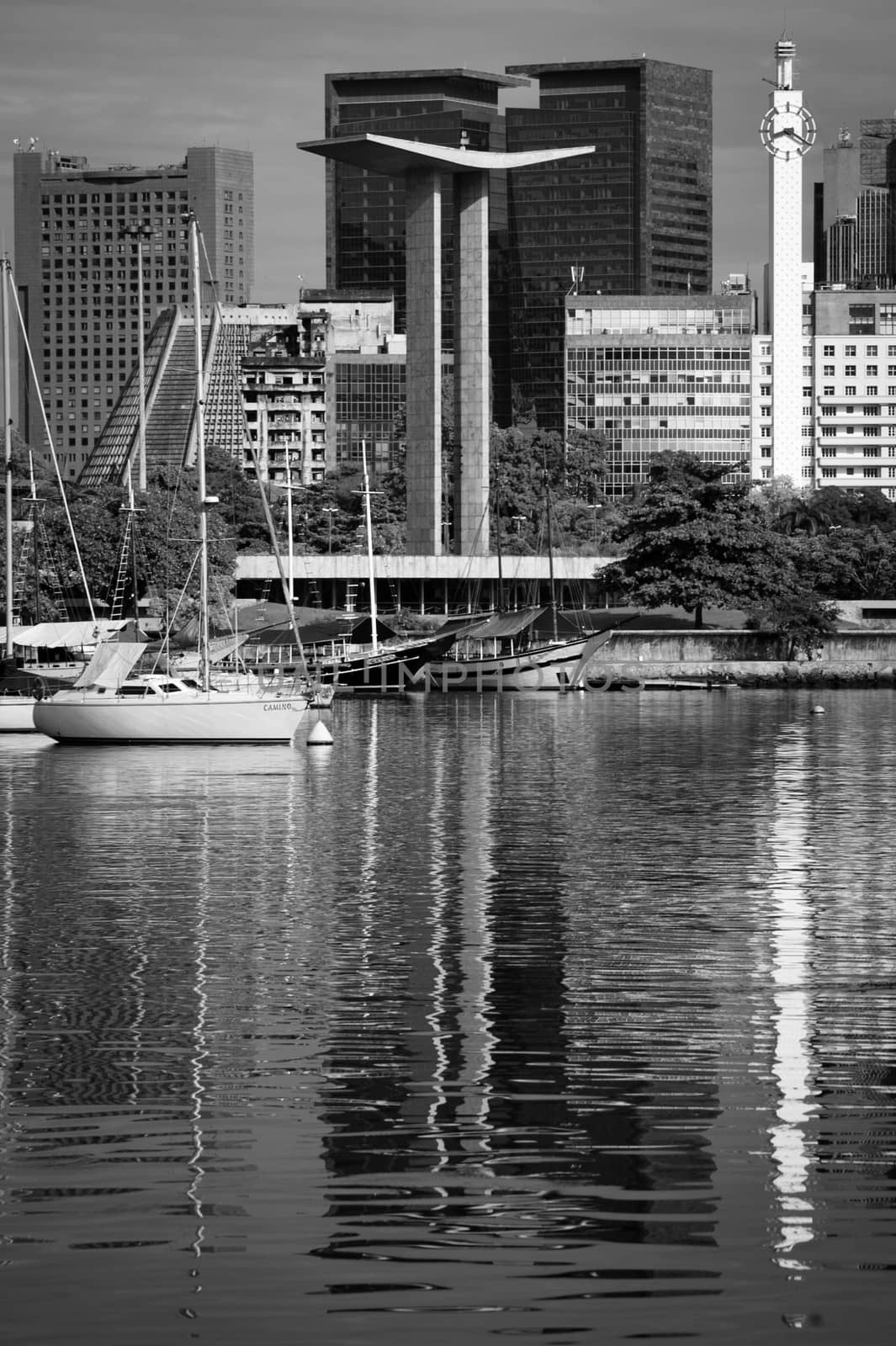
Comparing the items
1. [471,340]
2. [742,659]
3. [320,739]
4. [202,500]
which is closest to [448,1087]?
[202,500]

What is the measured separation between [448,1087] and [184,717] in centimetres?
4025

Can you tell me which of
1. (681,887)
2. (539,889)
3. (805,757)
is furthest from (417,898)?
(805,757)

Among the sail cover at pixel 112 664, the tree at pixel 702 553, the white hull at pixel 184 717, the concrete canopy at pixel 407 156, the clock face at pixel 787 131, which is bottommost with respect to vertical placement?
the white hull at pixel 184 717

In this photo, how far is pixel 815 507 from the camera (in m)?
146

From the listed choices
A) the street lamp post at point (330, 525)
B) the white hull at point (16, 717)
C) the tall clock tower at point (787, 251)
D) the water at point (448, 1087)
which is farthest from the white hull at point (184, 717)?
the tall clock tower at point (787, 251)

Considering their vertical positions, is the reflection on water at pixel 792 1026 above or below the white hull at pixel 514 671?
above

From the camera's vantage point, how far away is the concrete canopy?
130 m

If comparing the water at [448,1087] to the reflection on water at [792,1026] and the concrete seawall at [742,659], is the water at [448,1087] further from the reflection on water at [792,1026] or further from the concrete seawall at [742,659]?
the concrete seawall at [742,659]

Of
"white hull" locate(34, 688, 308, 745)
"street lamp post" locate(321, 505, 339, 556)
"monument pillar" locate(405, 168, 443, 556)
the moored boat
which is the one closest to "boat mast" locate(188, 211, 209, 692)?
"white hull" locate(34, 688, 308, 745)

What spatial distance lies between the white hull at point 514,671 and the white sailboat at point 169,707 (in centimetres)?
3779

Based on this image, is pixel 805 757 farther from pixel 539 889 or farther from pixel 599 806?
pixel 539 889

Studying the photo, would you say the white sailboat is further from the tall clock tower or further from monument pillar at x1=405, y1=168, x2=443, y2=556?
the tall clock tower

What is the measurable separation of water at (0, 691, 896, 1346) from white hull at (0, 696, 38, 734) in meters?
29.3

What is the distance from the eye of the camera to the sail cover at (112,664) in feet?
182
